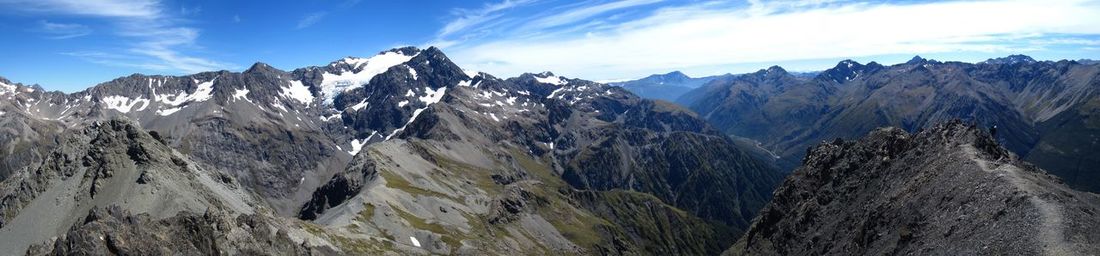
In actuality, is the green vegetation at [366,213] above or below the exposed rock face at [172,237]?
below

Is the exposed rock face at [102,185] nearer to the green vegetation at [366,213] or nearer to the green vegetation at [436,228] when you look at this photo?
the green vegetation at [366,213]

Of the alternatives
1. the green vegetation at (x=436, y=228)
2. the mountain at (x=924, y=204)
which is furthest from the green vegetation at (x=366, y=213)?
the mountain at (x=924, y=204)

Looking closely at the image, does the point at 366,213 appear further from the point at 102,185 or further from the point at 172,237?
the point at 172,237

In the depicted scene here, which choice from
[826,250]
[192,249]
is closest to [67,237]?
[192,249]

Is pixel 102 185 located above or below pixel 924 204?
above

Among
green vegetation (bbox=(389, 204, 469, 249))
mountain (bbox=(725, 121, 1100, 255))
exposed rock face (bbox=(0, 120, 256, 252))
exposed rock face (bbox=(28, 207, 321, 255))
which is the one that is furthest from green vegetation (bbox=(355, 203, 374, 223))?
mountain (bbox=(725, 121, 1100, 255))

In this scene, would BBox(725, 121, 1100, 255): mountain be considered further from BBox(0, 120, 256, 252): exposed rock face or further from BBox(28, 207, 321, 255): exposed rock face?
BBox(0, 120, 256, 252): exposed rock face

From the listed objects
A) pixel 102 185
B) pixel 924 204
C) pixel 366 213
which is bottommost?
pixel 366 213

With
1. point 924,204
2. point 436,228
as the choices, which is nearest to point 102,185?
point 436,228
